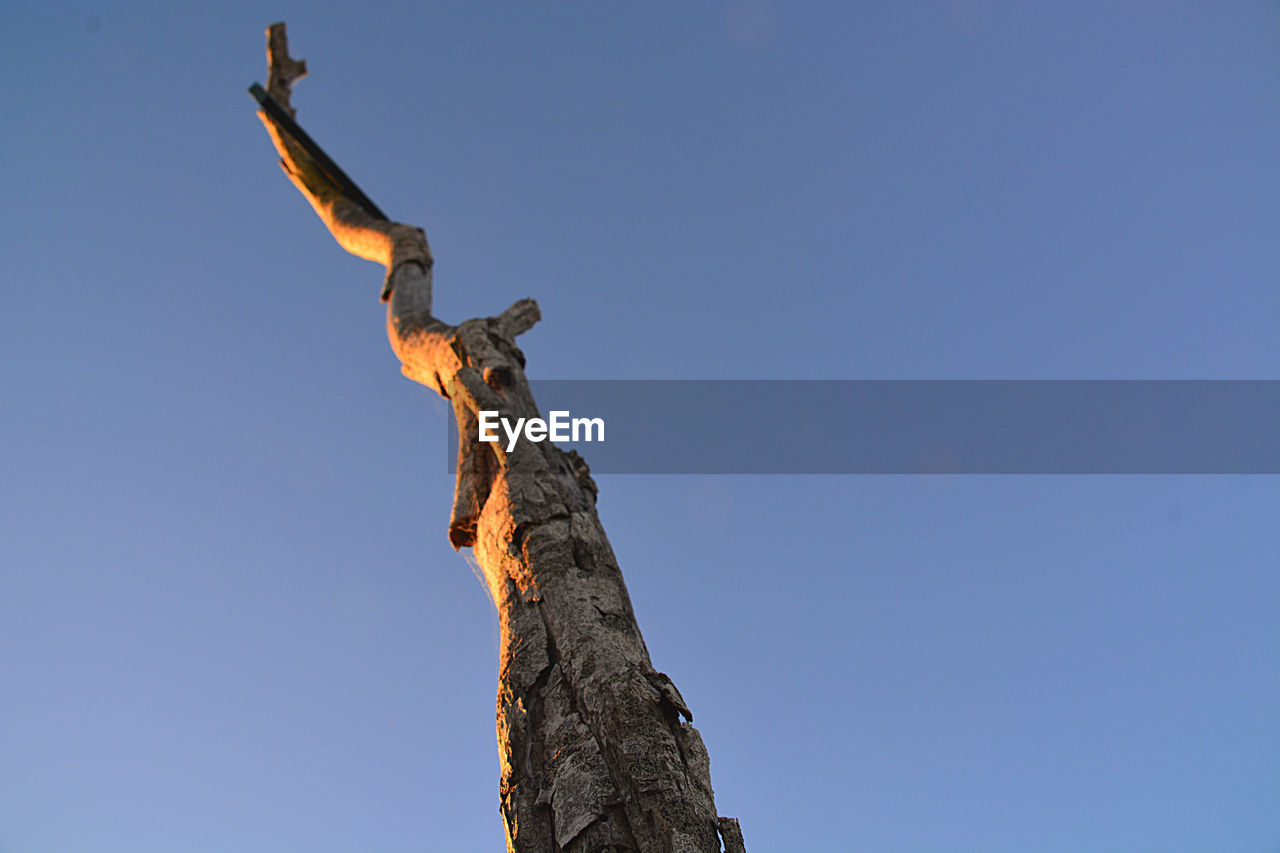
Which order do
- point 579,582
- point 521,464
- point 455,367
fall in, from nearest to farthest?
point 579,582 → point 521,464 → point 455,367

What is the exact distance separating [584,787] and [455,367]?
2075 millimetres

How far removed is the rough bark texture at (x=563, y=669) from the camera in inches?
59.4

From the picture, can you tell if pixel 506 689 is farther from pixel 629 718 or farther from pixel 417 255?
pixel 417 255

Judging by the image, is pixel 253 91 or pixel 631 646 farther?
pixel 253 91

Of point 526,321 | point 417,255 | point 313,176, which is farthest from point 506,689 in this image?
point 313,176

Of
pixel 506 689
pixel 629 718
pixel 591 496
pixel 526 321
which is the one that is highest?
pixel 526 321

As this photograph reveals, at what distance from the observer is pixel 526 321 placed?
378 centimetres

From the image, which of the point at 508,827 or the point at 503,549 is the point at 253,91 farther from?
the point at 508,827

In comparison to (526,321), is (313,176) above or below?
above

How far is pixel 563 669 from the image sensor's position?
1.84m

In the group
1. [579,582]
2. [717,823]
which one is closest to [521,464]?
[579,582]

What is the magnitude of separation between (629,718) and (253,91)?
5565mm

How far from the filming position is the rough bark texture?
1.51 metres

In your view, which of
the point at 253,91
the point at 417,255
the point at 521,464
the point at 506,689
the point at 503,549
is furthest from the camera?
the point at 253,91
